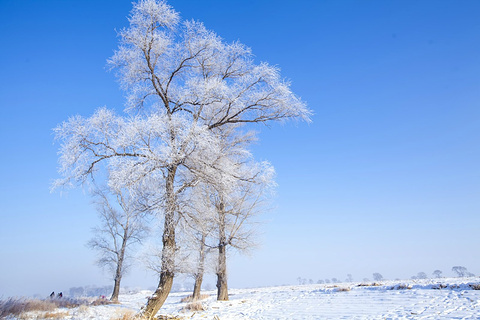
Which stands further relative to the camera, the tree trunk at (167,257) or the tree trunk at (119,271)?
the tree trunk at (119,271)

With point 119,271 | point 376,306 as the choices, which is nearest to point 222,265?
point 376,306

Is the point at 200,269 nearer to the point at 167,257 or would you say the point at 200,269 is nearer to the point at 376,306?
the point at 167,257

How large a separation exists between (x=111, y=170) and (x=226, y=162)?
3045 millimetres

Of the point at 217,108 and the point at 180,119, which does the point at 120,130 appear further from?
the point at 217,108

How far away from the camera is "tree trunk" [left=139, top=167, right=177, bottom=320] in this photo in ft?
24.8

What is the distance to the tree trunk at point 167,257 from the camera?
24.8 ft

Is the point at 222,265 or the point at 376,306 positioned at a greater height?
the point at 222,265

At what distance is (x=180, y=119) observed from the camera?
25.4ft

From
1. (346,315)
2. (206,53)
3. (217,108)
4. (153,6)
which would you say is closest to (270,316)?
(346,315)

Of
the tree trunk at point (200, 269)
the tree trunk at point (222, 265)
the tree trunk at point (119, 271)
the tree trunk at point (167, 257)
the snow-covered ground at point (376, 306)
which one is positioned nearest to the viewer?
the tree trunk at point (167, 257)

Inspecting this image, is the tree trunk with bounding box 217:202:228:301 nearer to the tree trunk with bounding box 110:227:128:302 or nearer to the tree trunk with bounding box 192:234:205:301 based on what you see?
the tree trunk with bounding box 192:234:205:301

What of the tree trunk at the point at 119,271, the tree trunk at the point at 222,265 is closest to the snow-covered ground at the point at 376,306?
the tree trunk at the point at 222,265

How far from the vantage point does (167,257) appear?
7.61 metres

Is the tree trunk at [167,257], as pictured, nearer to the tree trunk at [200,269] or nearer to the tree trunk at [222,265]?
the tree trunk at [200,269]
